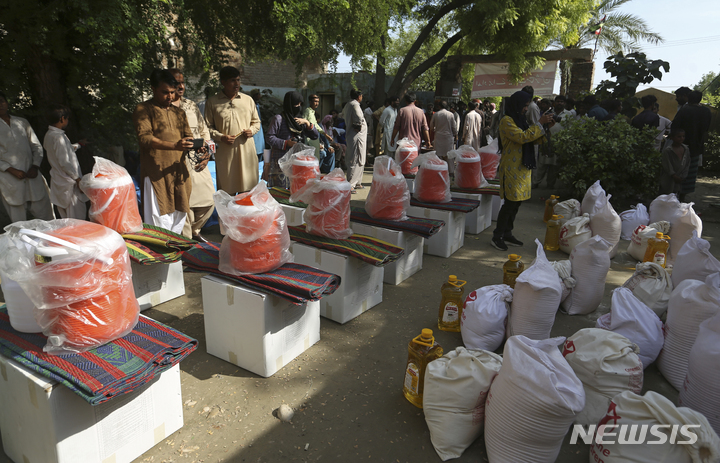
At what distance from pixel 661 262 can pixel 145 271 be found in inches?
185

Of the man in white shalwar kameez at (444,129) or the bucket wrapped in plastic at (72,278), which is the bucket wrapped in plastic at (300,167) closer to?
the bucket wrapped in plastic at (72,278)

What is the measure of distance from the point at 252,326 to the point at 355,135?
579 cm

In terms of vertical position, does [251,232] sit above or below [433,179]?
below

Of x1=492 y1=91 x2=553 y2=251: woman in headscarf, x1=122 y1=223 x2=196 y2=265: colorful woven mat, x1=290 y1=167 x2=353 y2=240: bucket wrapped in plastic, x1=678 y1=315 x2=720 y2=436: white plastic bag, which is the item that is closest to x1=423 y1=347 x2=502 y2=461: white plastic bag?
x1=678 y1=315 x2=720 y2=436: white plastic bag

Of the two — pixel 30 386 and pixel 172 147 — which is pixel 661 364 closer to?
pixel 30 386

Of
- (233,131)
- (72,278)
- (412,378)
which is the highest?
(233,131)

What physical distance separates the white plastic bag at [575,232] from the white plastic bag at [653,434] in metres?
3.31

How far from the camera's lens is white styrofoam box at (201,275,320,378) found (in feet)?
8.43

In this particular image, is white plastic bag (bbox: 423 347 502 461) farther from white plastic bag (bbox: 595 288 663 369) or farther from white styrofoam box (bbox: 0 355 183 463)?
white styrofoam box (bbox: 0 355 183 463)

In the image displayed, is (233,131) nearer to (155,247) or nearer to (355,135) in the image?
(155,247)

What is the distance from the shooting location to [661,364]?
8.89 feet

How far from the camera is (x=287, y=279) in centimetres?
267

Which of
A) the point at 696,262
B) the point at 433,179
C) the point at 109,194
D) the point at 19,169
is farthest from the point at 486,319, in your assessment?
the point at 19,169

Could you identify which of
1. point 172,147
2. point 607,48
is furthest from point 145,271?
point 607,48
